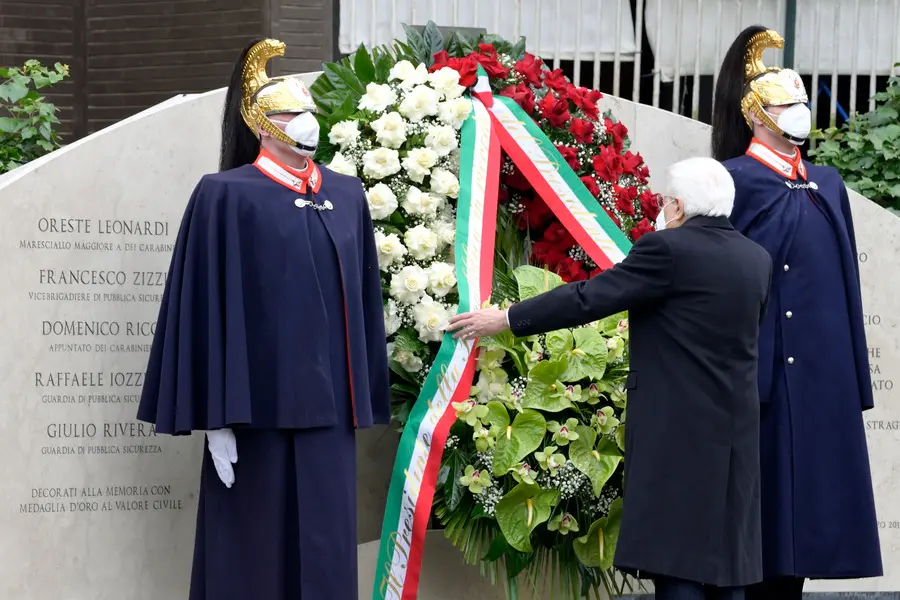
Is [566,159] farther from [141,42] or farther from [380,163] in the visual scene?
[141,42]

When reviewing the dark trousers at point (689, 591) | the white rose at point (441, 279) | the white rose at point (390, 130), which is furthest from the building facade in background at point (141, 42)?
the dark trousers at point (689, 591)

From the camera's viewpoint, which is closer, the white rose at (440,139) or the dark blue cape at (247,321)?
the dark blue cape at (247,321)

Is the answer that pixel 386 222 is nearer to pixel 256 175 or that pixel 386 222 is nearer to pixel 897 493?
pixel 256 175

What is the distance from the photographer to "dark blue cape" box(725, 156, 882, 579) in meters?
4.70

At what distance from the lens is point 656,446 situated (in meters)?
4.16

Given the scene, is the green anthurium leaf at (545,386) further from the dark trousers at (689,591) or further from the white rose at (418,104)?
the white rose at (418,104)

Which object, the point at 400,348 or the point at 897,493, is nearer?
the point at 400,348

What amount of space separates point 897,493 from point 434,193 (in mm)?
2417

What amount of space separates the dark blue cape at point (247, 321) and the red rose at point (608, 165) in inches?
50.0

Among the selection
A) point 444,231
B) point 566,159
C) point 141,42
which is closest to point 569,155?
point 566,159

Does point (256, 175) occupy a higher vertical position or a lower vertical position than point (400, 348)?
higher

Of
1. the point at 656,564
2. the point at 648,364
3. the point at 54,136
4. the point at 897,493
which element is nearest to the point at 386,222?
the point at 648,364

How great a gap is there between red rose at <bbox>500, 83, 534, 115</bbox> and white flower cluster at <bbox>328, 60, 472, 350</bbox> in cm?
23

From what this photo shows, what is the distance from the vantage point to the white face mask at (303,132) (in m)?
4.36
